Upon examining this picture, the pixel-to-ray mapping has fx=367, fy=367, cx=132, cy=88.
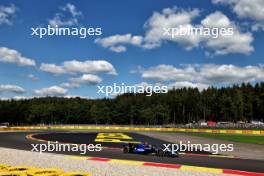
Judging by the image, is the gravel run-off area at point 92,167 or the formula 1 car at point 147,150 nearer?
the gravel run-off area at point 92,167

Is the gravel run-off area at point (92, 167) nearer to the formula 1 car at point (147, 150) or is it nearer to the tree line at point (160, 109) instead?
the formula 1 car at point (147, 150)

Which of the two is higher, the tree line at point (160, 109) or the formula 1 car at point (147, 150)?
→ the tree line at point (160, 109)

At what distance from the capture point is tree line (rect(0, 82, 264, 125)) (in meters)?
129

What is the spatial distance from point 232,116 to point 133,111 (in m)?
35.9

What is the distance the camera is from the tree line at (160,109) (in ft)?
422

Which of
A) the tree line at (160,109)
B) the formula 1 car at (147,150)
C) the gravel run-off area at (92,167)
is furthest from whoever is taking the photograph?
the tree line at (160,109)

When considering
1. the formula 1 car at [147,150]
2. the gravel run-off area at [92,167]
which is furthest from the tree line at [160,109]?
the gravel run-off area at [92,167]

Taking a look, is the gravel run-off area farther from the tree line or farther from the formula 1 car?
the tree line

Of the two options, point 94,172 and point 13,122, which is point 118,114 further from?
point 94,172

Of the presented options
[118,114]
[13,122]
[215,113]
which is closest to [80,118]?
[118,114]

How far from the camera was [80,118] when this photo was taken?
500 feet

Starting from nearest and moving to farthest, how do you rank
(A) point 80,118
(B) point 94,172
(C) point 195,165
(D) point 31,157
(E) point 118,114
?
(B) point 94,172 → (C) point 195,165 → (D) point 31,157 → (E) point 118,114 → (A) point 80,118

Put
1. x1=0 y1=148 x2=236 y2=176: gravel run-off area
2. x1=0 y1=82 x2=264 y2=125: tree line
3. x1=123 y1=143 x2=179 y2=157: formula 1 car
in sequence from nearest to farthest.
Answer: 1. x1=0 y1=148 x2=236 y2=176: gravel run-off area
2. x1=123 y1=143 x2=179 y2=157: formula 1 car
3. x1=0 y1=82 x2=264 y2=125: tree line

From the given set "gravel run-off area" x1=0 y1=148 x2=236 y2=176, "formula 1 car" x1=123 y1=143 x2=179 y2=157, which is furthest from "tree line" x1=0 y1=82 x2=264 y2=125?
"gravel run-off area" x1=0 y1=148 x2=236 y2=176
